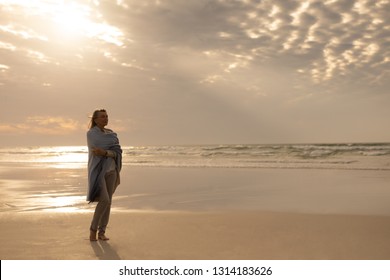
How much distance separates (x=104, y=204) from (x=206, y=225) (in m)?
1.99

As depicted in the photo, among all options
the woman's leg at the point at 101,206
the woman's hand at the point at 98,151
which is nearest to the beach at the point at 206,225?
the woman's leg at the point at 101,206

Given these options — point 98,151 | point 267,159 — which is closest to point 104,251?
point 98,151

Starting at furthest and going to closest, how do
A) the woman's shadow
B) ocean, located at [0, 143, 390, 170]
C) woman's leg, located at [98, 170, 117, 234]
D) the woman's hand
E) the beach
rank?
ocean, located at [0, 143, 390, 170] → woman's leg, located at [98, 170, 117, 234] → the woman's hand → the beach → the woman's shadow

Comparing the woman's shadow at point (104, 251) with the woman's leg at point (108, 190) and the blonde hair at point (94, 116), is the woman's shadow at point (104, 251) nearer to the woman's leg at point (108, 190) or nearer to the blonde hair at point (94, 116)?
the woman's leg at point (108, 190)

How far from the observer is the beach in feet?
17.1

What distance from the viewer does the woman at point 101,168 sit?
19.2ft

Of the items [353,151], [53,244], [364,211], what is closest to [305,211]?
[364,211]

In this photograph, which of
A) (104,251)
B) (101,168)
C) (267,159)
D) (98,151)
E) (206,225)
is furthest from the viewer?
(267,159)

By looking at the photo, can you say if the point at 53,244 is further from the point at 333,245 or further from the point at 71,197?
A: the point at 71,197

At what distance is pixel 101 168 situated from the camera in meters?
5.98

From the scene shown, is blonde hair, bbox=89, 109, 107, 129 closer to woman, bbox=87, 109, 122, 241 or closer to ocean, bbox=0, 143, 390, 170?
woman, bbox=87, 109, 122, 241

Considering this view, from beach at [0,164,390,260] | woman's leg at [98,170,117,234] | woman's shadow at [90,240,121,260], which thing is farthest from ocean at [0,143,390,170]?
woman's shadow at [90,240,121,260]

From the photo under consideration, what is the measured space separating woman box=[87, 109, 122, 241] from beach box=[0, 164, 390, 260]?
0.32 metres

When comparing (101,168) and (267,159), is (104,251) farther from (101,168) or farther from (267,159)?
(267,159)
